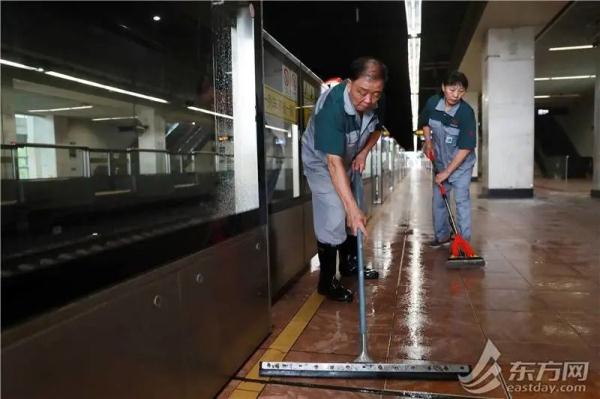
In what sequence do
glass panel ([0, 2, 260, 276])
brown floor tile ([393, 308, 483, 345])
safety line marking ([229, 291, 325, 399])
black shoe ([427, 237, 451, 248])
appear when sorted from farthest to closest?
black shoe ([427, 237, 451, 248]) < brown floor tile ([393, 308, 483, 345]) < safety line marking ([229, 291, 325, 399]) < glass panel ([0, 2, 260, 276])

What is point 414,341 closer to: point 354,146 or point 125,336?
point 354,146

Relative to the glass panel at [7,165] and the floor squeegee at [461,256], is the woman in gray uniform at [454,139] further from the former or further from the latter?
the glass panel at [7,165]

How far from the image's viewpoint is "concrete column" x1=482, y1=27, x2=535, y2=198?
1077cm

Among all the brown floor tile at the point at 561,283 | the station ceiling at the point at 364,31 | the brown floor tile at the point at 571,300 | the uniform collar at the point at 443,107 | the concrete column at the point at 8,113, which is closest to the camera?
the concrete column at the point at 8,113

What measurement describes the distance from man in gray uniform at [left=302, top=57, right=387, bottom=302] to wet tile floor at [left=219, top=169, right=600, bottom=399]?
0.35 metres

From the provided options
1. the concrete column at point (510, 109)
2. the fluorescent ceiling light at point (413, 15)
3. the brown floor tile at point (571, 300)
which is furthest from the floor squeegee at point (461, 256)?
the concrete column at point (510, 109)

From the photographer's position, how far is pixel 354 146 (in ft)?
10.1

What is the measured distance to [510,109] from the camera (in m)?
10.9

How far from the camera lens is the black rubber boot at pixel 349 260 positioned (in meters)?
3.80

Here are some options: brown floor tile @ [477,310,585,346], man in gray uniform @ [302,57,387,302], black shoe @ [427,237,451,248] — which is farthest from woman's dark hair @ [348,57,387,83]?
black shoe @ [427,237,451,248]

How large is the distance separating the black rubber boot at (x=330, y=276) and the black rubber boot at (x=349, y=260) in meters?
0.56

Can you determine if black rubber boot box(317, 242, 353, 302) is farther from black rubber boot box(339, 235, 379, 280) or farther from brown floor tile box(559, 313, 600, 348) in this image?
brown floor tile box(559, 313, 600, 348)

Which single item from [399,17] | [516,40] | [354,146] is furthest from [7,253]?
[399,17]

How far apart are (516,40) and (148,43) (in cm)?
1063
